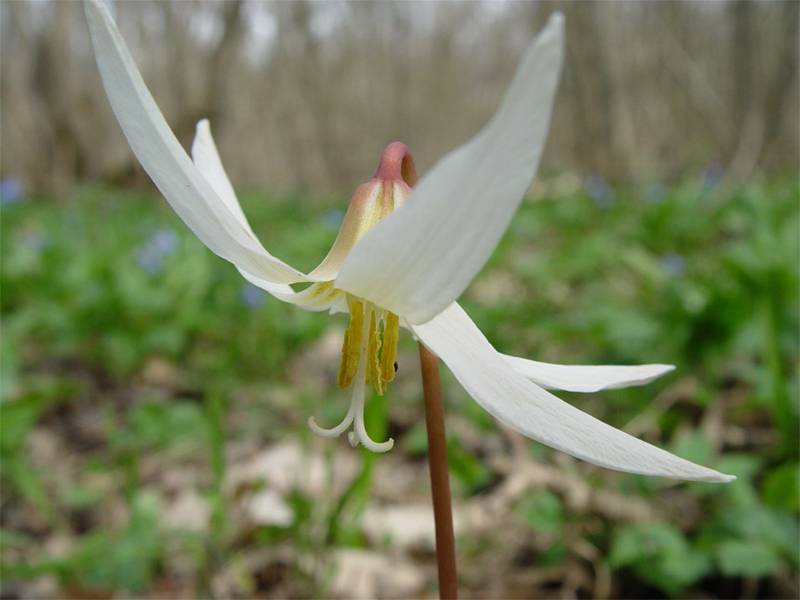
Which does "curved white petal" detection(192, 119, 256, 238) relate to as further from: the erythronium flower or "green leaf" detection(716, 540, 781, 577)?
"green leaf" detection(716, 540, 781, 577)

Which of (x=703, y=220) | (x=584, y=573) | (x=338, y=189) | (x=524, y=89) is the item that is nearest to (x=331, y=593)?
(x=584, y=573)

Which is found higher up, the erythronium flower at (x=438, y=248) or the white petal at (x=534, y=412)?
the erythronium flower at (x=438, y=248)

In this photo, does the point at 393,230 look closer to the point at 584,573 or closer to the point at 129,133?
the point at 129,133

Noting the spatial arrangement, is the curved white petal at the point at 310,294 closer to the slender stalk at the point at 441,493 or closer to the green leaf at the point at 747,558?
the slender stalk at the point at 441,493

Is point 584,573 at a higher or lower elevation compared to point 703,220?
lower

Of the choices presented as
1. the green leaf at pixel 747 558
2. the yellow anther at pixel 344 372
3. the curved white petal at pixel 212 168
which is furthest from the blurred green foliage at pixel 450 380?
the curved white petal at pixel 212 168

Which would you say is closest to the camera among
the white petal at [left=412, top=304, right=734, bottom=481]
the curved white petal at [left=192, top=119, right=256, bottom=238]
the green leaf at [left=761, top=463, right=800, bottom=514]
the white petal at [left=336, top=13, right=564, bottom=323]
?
the white petal at [left=336, top=13, right=564, bottom=323]

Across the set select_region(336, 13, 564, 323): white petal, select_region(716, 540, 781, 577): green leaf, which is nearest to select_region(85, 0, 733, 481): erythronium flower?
select_region(336, 13, 564, 323): white petal

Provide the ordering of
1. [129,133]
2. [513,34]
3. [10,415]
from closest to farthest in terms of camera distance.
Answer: [129,133] → [10,415] → [513,34]
